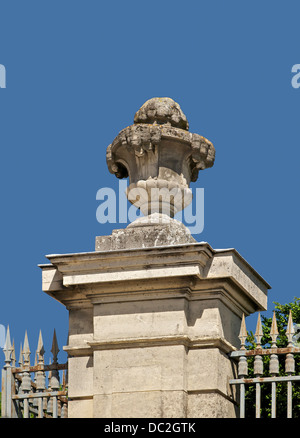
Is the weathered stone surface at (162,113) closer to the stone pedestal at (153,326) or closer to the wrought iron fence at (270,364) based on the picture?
the stone pedestal at (153,326)

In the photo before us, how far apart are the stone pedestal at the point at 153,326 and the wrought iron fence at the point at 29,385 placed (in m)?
0.35

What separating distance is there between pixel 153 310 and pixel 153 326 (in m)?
0.15

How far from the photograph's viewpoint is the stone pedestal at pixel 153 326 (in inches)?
361

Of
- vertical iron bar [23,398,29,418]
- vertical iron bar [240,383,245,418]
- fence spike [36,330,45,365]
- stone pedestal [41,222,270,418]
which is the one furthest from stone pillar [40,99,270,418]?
vertical iron bar [23,398,29,418]

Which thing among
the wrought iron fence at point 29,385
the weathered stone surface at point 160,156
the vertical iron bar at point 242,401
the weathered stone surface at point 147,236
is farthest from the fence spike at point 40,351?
the vertical iron bar at point 242,401

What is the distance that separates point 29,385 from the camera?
32.7 feet

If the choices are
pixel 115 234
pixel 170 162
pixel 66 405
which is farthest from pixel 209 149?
pixel 66 405

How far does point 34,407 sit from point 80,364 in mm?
806

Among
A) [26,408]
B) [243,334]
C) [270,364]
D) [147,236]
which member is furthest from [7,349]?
[270,364]

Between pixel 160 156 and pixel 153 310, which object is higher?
pixel 160 156

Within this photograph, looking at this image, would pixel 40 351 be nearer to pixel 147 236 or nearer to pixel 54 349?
pixel 54 349

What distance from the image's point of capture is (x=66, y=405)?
1021cm

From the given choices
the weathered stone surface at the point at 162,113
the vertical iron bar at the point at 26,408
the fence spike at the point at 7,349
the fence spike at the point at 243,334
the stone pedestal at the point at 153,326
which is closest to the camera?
the stone pedestal at the point at 153,326

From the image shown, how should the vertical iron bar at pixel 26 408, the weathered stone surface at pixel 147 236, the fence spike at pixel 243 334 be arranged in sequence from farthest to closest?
the vertical iron bar at pixel 26 408 < the weathered stone surface at pixel 147 236 < the fence spike at pixel 243 334
